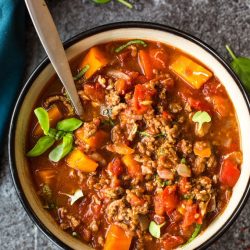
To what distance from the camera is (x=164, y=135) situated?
3.47 m

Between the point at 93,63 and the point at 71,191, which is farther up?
the point at 93,63

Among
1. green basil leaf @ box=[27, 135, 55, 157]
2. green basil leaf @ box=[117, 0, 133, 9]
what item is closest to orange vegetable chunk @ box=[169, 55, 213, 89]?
green basil leaf @ box=[117, 0, 133, 9]

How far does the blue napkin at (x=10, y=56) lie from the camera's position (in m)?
3.87

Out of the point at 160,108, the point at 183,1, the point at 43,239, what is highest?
the point at 183,1

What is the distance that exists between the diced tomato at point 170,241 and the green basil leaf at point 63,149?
2.59 ft

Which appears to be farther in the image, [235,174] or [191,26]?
[191,26]

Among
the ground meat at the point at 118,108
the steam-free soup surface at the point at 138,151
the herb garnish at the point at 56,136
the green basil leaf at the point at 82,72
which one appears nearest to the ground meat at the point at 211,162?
the steam-free soup surface at the point at 138,151

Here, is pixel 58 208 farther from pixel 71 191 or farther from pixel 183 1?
pixel 183 1

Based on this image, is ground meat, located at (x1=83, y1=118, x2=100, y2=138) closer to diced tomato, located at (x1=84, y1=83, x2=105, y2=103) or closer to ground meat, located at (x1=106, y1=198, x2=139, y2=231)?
diced tomato, located at (x1=84, y1=83, x2=105, y2=103)

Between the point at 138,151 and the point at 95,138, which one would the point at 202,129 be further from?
the point at 95,138

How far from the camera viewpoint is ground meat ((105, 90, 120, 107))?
3467mm

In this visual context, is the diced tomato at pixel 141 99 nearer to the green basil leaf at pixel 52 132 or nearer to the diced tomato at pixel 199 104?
the diced tomato at pixel 199 104

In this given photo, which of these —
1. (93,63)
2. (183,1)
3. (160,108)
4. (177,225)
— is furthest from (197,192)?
(183,1)

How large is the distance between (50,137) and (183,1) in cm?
137
